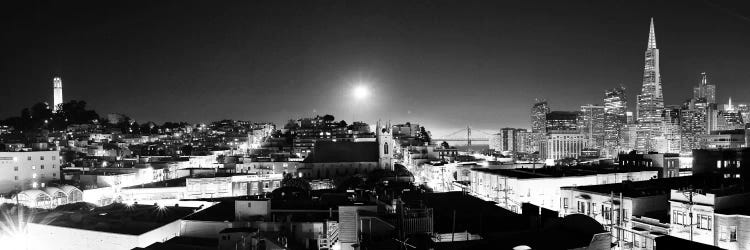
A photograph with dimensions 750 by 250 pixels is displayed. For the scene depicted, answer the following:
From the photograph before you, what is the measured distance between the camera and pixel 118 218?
20.0 m

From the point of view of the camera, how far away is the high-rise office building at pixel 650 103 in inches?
5236

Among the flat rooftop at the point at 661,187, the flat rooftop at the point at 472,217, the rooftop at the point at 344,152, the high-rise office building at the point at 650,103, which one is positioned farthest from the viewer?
the high-rise office building at the point at 650,103

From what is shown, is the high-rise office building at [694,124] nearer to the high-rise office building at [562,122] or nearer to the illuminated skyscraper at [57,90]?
the high-rise office building at [562,122]

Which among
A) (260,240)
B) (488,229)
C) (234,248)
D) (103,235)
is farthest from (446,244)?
(103,235)

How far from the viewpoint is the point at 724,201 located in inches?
612

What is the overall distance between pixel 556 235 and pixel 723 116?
141357 mm

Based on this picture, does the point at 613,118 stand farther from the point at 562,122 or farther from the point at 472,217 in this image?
the point at 472,217

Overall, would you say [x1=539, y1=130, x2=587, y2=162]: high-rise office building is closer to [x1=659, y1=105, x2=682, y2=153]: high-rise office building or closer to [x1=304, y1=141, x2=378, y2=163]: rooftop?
[x1=659, y1=105, x2=682, y2=153]: high-rise office building

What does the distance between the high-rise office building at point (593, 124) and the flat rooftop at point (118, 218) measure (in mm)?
144435

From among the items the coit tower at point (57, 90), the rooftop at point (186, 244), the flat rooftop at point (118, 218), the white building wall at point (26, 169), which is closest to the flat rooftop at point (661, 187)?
the rooftop at point (186, 244)

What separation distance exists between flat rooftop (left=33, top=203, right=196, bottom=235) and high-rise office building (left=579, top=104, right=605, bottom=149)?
144 m

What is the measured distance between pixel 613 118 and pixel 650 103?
14825mm

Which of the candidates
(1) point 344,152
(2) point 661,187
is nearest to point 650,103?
(1) point 344,152

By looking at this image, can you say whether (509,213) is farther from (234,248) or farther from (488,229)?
(234,248)
